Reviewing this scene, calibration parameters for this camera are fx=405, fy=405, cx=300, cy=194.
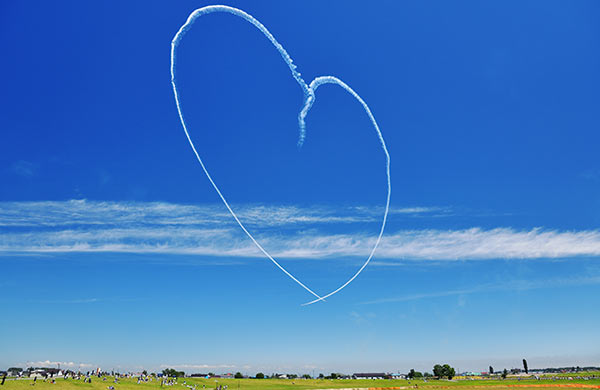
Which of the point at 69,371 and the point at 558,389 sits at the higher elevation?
the point at 69,371

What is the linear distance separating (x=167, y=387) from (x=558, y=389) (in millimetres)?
117683

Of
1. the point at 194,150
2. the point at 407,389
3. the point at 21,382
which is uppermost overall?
the point at 194,150

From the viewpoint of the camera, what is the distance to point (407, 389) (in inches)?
5635

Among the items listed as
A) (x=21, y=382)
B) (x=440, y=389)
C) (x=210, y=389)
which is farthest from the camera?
(x=440, y=389)

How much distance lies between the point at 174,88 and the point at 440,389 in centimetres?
13577

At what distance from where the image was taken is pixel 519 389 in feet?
421

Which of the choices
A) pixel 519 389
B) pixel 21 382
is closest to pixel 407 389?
pixel 519 389

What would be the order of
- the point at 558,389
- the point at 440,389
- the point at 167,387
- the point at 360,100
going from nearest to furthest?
the point at 360,100 → the point at 167,387 → the point at 558,389 → the point at 440,389

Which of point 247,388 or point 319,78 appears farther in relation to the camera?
point 247,388

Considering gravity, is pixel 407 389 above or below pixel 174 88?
below

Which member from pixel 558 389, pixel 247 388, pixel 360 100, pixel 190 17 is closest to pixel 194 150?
pixel 190 17

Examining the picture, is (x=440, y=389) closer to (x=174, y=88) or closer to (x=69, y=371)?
(x=69, y=371)

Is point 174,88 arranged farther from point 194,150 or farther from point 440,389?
point 440,389

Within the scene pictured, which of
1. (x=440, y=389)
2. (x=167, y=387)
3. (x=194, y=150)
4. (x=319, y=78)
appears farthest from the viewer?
(x=440, y=389)
